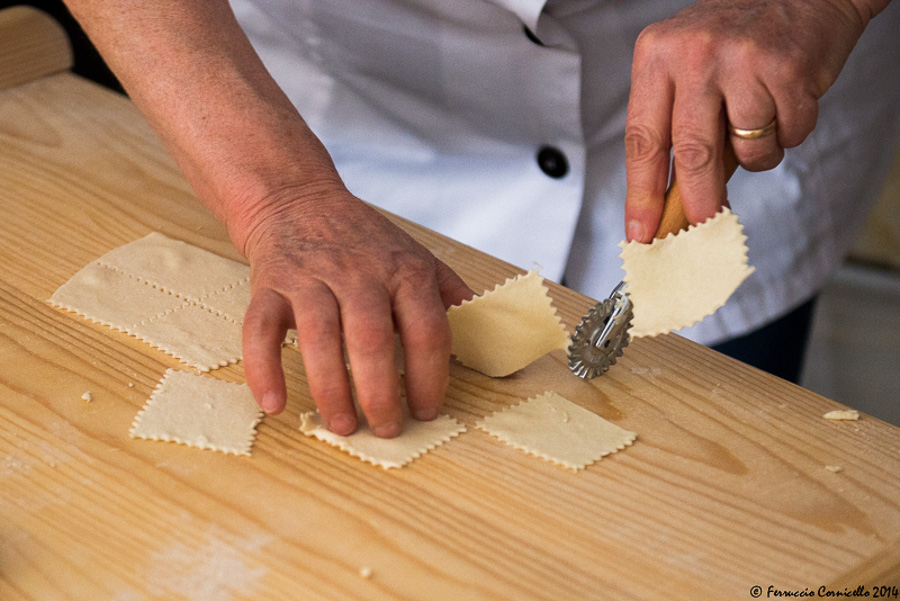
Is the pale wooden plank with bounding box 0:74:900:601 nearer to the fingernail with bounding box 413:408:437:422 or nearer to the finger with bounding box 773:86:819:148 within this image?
the fingernail with bounding box 413:408:437:422

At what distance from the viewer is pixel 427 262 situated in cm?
106

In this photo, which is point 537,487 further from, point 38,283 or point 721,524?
point 38,283

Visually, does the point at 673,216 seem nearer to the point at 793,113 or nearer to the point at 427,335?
the point at 793,113

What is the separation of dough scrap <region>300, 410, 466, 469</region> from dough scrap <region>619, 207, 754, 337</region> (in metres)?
0.24

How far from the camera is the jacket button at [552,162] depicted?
1.42 meters

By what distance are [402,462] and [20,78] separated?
3.98ft

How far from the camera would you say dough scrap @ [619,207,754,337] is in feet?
3.16

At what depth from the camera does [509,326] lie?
3.44ft

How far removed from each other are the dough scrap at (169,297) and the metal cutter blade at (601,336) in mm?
363

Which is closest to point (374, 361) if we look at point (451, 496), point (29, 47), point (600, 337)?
point (451, 496)

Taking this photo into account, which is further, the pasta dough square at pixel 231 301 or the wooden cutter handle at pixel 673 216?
the pasta dough square at pixel 231 301

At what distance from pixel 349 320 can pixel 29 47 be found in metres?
1.10

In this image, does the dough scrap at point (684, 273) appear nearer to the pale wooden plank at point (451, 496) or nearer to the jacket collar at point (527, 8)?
the pale wooden plank at point (451, 496)
